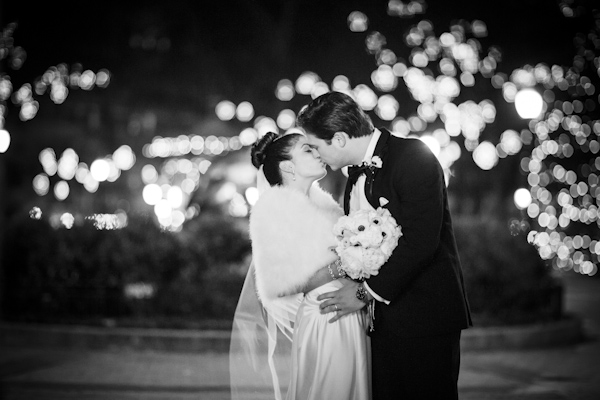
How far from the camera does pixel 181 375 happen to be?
8.55 metres

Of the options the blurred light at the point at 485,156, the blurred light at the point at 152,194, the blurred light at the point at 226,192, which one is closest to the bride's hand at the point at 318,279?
the blurred light at the point at 226,192

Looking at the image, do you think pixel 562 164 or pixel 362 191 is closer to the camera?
pixel 362 191

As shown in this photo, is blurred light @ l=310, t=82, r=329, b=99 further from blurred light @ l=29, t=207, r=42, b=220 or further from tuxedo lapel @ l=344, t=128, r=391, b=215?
tuxedo lapel @ l=344, t=128, r=391, b=215

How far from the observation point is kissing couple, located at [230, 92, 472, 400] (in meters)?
3.98

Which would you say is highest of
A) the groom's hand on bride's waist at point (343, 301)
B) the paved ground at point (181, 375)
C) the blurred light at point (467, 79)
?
the blurred light at point (467, 79)

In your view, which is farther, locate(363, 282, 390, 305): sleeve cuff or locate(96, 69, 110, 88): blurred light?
locate(96, 69, 110, 88): blurred light

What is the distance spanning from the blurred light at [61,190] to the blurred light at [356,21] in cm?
3315

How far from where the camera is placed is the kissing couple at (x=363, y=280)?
3.98 metres

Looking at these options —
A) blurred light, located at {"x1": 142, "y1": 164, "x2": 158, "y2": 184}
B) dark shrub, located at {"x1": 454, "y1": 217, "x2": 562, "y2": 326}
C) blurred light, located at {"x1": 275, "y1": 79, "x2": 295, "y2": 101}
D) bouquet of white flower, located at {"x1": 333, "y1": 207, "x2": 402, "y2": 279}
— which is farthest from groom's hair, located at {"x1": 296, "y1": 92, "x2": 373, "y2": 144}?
blurred light, located at {"x1": 142, "y1": 164, "x2": 158, "y2": 184}

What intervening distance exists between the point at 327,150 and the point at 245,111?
1031cm

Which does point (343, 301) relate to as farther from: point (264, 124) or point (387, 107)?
point (387, 107)

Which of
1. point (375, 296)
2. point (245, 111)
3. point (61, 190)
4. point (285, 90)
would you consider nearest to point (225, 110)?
point (245, 111)

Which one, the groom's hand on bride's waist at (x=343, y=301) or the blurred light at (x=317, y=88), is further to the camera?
the blurred light at (x=317, y=88)

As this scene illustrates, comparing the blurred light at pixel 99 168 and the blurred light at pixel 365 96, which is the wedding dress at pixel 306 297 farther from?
the blurred light at pixel 99 168
